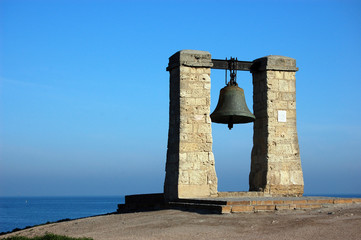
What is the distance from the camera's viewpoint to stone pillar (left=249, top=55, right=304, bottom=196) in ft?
40.5

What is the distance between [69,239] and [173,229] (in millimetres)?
1678

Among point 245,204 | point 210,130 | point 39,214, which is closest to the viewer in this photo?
point 245,204

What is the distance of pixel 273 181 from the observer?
12.3 meters

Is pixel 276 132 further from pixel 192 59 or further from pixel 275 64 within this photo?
pixel 192 59

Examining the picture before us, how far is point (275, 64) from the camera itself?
12578 millimetres

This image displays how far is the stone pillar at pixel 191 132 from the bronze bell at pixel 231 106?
0.41 metres

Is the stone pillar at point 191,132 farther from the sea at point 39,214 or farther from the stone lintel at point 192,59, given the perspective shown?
the sea at point 39,214

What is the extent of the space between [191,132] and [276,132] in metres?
2.11

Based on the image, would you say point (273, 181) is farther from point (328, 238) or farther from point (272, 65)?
point (328, 238)

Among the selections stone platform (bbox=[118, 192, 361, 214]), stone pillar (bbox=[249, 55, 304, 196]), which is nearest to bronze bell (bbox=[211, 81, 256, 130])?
stone pillar (bbox=[249, 55, 304, 196])

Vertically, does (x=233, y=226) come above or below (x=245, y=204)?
below

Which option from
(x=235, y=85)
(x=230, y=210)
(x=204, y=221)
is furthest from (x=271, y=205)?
(x=235, y=85)

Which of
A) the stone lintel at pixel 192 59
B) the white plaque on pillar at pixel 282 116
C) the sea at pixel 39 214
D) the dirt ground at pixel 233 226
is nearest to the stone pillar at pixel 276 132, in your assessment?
the white plaque on pillar at pixel 282 116

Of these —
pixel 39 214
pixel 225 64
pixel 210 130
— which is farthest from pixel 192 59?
pixel 39 214
